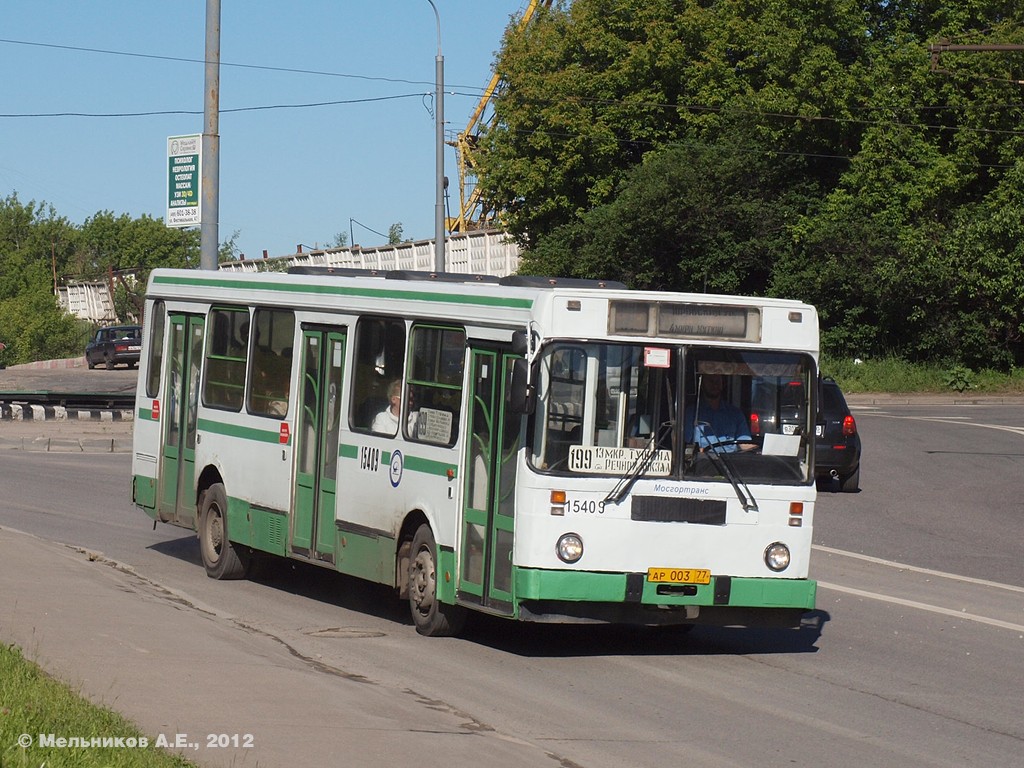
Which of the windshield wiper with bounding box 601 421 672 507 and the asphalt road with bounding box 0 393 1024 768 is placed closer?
the asphalt road with bounding box 0 393 1024 768

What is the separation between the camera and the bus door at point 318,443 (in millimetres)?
12648

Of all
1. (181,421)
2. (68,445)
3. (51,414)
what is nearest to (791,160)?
(51,414)

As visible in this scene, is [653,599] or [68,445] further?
[68,445]

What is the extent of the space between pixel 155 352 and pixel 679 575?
755cm

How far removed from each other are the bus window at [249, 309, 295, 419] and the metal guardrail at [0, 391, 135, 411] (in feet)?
74.8

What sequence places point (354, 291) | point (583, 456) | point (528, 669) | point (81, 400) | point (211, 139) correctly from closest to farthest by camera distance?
point (528, 669) < point (583, 456) < point (354, 291) < point (211, 139) < point (81, 400)

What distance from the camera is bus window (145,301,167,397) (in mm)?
15797

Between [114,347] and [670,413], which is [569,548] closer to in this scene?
[670,413]

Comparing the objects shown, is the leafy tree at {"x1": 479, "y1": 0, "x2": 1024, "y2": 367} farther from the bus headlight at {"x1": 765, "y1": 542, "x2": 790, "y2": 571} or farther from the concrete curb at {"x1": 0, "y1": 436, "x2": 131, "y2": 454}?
the bus headlight at {"x1": 765, "y1": 542, "x2": 790, "y2": 571}

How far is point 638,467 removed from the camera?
1024 cm

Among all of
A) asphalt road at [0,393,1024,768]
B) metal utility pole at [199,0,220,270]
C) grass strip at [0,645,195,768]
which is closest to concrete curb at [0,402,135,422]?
metal utility pole at [199,0,220,270]

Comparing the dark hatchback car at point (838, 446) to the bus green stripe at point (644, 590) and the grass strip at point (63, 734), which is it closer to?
the bus green stripe at point (644, 590)

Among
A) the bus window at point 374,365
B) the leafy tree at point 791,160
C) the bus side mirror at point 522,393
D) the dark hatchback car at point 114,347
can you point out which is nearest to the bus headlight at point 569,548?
the bus side mirror at point 522,393

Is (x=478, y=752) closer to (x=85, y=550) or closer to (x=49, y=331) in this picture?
(x=85, y=550)
